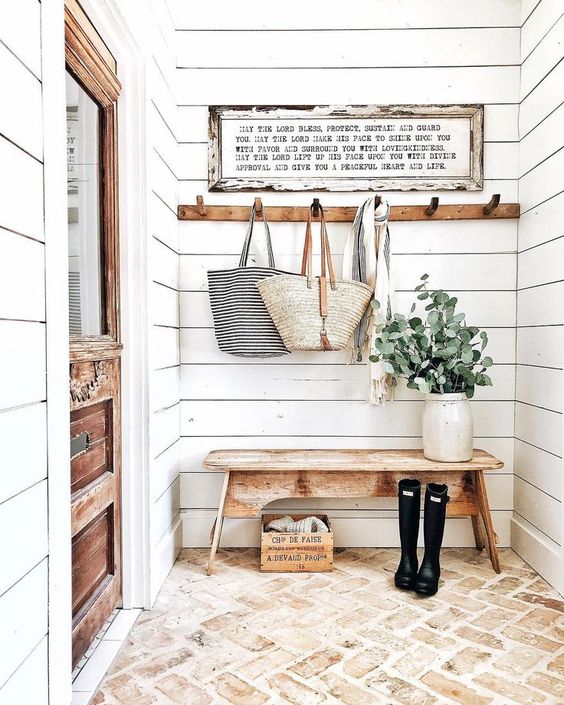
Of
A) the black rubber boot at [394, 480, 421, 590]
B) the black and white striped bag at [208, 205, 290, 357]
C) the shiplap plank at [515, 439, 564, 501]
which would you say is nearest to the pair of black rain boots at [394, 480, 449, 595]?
the black rubber boot at [394, 480, 421, 590]

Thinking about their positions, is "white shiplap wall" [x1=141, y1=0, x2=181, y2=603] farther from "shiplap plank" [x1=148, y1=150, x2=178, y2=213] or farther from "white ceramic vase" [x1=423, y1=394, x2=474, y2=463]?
"white ceramic vase" [x1=423, y1=394, x2=474, y2=463]

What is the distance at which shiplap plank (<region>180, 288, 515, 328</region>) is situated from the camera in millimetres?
2410

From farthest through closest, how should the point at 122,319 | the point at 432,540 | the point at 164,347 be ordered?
the point at 164,347 < the point at 432,540 < the point at 122,319

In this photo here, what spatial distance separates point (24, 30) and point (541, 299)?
1.89 metres

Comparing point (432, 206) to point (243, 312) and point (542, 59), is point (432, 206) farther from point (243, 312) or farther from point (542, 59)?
point (243, 312)

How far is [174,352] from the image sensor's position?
2316 mm

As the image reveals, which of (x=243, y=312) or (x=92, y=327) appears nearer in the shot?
(x=92, y=327)

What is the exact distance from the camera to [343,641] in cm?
166

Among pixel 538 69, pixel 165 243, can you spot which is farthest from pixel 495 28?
pixel 165 243

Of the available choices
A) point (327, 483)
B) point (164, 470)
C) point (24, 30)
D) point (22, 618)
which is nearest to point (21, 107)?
point (24, 30)

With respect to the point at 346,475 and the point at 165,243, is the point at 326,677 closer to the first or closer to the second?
the point at 346,475

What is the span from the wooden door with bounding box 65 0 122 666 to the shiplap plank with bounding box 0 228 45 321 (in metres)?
0.42

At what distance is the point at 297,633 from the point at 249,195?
1661 mm

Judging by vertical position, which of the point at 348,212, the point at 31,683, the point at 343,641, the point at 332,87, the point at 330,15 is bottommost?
the point at 343,641
